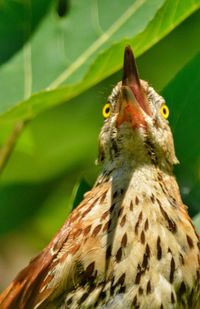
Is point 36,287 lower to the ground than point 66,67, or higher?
lower

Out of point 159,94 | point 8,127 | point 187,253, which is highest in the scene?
point 8,127

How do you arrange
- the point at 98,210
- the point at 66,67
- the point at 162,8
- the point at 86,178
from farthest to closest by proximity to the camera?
the point at 86,178 → the point at 98,210 → the point at 66,67 → the point at 162,8

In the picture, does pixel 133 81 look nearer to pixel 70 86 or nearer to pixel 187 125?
pixel 187 125

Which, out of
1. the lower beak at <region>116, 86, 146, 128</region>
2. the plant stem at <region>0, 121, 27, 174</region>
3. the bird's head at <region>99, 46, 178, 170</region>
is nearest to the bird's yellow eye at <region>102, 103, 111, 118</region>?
the bird's head at <region>99, 46, 178, 170</region>

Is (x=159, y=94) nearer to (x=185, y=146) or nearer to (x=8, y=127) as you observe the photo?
(x=185, y=146)

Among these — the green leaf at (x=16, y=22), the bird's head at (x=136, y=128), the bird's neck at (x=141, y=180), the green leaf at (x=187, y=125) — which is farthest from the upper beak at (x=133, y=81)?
the green leaf at (x=16, y=22)

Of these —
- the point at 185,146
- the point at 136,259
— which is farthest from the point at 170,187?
the point at 136,259

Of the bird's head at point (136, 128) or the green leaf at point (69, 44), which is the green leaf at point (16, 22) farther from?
the bird's head at point (136, 128)
